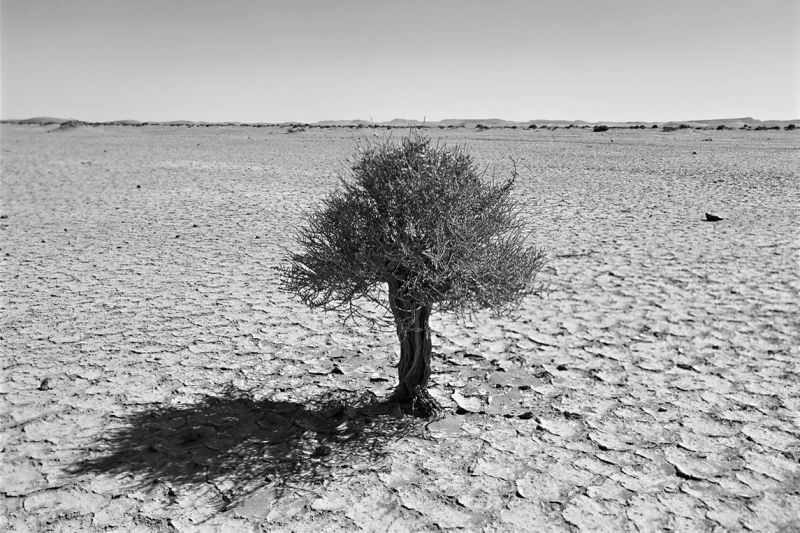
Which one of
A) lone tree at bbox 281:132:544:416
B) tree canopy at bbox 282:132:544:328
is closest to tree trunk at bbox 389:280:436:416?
lone tree at bbox 281:132:544:416

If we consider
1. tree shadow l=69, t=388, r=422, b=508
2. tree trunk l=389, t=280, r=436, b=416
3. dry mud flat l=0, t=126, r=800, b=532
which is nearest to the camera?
dry mud flat l=0, t=126, r=800, b=532

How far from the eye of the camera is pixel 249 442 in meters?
3.65

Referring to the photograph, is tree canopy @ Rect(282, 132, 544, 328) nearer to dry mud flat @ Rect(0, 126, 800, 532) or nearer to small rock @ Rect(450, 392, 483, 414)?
dry mud flat @ Rect(0, 126, 800, 532)

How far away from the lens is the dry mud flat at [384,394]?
308 cm

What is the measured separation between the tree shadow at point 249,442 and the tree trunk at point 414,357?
0.11m

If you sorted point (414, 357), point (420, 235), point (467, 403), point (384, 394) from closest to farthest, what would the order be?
point (420, 235)
point (414, 357)
point (467, 403)
point (384, 394)

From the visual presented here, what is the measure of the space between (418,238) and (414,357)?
836mm

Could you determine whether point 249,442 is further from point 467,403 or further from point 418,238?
point 418,238

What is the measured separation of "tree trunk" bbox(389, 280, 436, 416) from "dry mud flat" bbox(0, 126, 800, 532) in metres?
0.17

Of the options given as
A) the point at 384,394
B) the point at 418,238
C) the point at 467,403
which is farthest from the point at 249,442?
the point at 418,238

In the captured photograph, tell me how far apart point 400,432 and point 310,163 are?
17129mm

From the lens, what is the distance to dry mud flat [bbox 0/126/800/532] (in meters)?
3.08

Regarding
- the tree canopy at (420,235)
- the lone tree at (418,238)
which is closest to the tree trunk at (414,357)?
the lone tree at (418,238)

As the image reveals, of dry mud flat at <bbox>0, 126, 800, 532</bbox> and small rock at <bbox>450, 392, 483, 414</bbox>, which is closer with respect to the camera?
dry mud flat at <bbox>0, 126, 800, 532</bbox>
